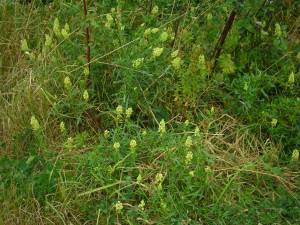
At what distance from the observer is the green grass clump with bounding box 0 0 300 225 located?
2.93 m

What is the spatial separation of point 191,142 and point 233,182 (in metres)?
0.31

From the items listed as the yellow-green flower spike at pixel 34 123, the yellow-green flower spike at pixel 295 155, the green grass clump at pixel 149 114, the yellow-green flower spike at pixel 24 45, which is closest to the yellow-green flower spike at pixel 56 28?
the green grass clump at pixel 149 114

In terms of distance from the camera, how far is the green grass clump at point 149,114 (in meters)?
2.93

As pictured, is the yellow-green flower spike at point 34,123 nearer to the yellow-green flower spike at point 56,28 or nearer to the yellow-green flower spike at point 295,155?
the yellow-green flower spike at point 56,28

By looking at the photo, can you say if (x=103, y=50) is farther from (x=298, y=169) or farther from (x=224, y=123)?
(x=298, y=169)

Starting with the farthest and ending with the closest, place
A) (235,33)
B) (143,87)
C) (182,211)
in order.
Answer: (235,33) → (143,87) → (182,211)

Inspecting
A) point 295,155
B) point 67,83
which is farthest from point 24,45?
point 295,155

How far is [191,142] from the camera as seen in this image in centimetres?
301

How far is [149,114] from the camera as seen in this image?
11.1 feet

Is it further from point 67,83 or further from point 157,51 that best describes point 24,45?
point 157,51

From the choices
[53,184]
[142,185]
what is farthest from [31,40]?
[142,185]

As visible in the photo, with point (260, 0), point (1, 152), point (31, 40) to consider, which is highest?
point (260, 0)

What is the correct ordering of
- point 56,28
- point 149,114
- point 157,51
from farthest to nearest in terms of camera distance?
point 56,28, point 149,114, point 157,51

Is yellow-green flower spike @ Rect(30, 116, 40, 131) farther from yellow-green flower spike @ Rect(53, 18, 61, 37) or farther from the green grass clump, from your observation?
yellow-green flower spike @ Rect(53, 18, 61, 37)
